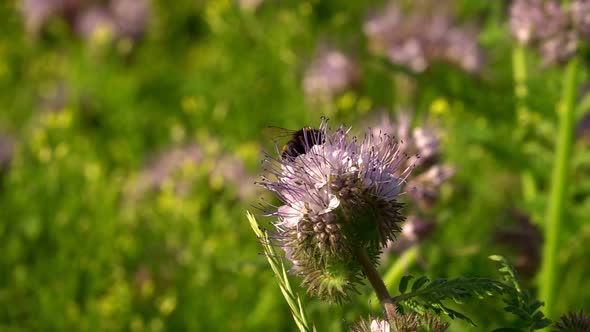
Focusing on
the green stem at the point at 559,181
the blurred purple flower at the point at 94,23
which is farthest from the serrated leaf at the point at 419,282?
the blurred purple flower at the point at 94,23

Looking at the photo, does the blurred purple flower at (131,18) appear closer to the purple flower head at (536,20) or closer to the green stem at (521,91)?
the green stem at (521,91)

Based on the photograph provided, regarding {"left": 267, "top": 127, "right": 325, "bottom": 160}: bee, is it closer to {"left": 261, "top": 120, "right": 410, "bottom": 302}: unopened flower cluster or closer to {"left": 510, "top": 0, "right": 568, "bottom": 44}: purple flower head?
{"left": 261, "top": 120, "right": 410, "bottom": 302}: unopened flower cluster

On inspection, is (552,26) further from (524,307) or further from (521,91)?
(524,307)

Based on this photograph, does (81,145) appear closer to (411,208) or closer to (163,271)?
(163,271)

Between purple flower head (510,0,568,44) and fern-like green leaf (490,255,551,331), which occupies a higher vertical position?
purple flower head (510,0,568,44)

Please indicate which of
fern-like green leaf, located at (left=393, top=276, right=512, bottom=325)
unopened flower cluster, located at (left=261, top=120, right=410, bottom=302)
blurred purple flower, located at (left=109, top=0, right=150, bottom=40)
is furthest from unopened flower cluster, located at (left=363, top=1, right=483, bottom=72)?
fern-like green leaf, located at (left=393, top=276, right=512, bottom=325)

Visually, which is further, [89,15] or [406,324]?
[89,15]

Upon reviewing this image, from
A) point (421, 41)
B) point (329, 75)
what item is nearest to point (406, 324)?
point (421, 41)
